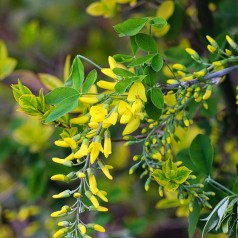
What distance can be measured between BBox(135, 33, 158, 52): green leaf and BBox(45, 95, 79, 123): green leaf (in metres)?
0.13

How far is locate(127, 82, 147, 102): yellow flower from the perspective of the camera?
2.50 ft

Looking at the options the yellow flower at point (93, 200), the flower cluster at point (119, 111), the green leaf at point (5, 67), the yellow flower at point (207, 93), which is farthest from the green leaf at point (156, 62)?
the green leaf at point (5, 67)

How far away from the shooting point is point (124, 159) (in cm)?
171

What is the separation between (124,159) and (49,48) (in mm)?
755

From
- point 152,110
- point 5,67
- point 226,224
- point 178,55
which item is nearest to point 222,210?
point 226,224

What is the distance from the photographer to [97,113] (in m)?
0.77

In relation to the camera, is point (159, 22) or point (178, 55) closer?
point (159, 22)

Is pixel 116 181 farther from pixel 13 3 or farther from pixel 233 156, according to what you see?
pixel 13 3

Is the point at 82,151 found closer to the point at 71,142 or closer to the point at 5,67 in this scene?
the point at 71,142

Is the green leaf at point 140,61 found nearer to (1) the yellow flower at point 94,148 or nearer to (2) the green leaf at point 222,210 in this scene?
(1) the yellow flower at point 94,148

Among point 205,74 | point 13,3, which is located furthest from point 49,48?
point 205,74

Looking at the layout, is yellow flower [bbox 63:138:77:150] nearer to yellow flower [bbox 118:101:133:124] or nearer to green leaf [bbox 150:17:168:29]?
yellow flower [bbox 118:101:133:124]

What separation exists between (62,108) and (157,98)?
0.14m

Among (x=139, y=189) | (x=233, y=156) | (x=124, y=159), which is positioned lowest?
(x=139, y=189)
